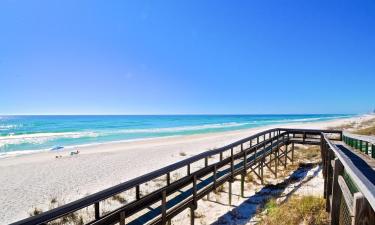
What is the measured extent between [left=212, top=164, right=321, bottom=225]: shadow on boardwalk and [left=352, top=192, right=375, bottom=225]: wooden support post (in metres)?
5.24

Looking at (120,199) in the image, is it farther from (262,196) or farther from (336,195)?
(336,195)

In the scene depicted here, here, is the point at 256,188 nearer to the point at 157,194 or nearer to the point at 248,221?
the point at 248,221

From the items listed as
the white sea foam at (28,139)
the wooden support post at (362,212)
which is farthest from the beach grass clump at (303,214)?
the white sea foam at (28,139)

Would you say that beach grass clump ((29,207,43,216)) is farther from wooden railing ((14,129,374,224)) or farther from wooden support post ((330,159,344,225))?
wooden support post ((330,159,344,225))

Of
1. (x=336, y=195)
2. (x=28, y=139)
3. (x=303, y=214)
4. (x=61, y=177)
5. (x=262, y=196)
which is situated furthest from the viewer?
(x=28, y=139)

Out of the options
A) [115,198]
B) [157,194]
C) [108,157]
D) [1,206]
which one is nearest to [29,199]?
[1,206]

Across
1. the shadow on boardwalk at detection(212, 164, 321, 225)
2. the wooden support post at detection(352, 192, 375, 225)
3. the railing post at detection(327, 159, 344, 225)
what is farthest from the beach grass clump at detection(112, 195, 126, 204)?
the wooden support post at detection(352, 192, 375, 225)

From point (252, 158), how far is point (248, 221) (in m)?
4.20

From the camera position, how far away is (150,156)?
1777 centimetres

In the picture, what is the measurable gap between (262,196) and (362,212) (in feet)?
24.9

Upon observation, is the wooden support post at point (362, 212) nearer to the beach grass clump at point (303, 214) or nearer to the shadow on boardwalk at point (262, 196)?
the beach grass clump at point (303, 214)

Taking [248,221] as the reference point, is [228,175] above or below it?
above

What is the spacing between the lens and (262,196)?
904 cm

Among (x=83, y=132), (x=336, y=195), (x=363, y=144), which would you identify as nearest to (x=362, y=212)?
(x=336, y=195)
